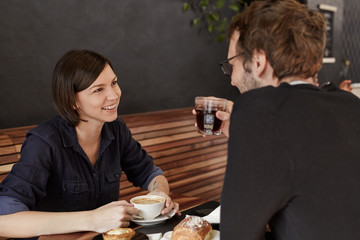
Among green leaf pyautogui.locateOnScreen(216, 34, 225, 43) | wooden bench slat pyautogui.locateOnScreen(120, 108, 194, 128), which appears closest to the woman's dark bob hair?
wooden bench slat pyautogui.locateOnScreen(120, 108, 194, 128)

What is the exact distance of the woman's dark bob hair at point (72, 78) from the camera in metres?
1.88

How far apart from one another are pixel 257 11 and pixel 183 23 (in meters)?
2.86

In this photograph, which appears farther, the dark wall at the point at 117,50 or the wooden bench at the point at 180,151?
the wooden bench at the point at 180,151

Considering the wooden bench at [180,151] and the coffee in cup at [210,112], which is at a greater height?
the coffee in cup at [210,112]

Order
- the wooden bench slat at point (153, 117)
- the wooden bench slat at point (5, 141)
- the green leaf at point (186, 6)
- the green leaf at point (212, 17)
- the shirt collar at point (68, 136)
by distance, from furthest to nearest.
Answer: the green leaf at point (212, 17) → the green leaf at point (186, 6) → the wooden bench slat at point (153, 117) → the wooden bench slat at point (5, 141) → the shirt collar at point (68, 136)

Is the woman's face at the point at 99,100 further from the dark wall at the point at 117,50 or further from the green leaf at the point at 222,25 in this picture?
the green leaf at the point at 222,25

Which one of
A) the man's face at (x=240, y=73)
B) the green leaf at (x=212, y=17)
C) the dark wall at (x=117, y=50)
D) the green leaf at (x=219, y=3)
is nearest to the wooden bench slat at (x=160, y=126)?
the dark wall at (x=117, y=50)

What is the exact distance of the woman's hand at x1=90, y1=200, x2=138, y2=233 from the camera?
4.79 ft

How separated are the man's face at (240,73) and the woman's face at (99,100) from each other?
809mm

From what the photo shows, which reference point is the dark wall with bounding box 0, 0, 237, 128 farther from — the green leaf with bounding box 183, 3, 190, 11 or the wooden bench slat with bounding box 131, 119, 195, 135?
the wooden bench slat with bounding box 131, 119, 195, 135

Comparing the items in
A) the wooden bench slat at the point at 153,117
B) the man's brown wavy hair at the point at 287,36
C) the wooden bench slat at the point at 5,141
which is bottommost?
the wooden bench slat at the point at 153,117

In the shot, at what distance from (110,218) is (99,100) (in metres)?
0.65

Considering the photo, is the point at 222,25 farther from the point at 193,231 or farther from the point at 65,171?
the point at 193,231

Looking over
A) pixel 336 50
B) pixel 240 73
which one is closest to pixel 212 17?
pixel 336 50
